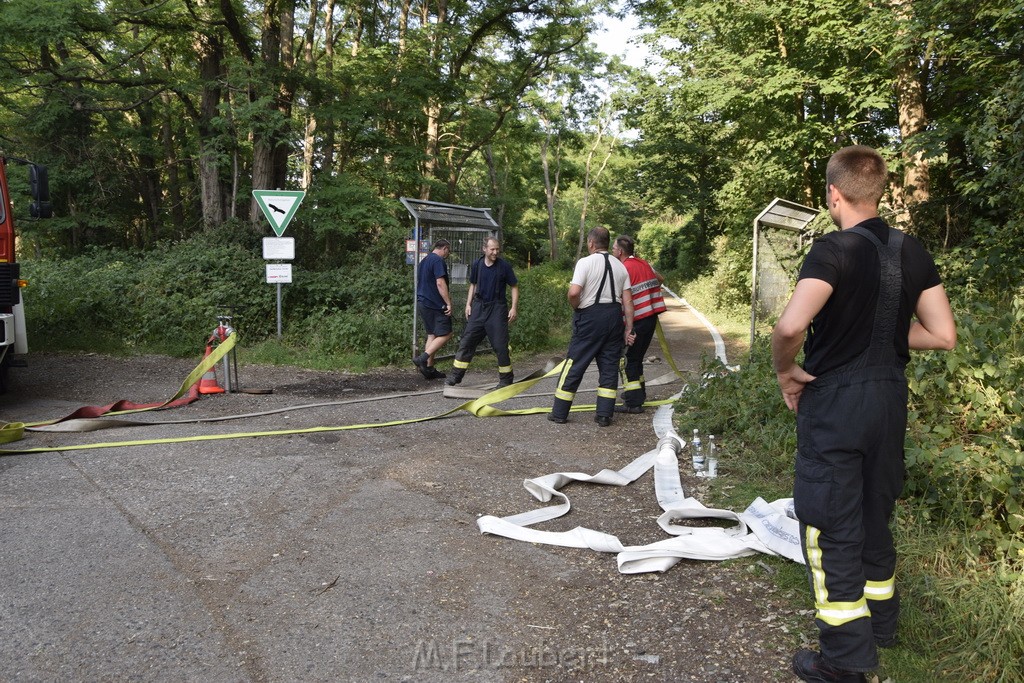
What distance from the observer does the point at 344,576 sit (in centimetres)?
420

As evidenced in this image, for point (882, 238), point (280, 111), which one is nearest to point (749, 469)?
point (882, 238)

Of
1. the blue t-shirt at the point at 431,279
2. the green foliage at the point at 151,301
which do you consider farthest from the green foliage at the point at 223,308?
the blue t-shirt at the point at 431,279

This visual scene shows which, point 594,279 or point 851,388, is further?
point 594,279

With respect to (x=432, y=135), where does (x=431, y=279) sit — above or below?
below

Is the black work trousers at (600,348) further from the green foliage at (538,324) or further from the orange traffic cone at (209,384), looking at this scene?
the green foliage at (538,324)

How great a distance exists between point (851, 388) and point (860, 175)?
862 millimetres

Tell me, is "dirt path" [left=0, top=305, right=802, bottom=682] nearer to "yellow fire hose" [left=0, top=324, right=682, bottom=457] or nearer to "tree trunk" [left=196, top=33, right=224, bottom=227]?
"yellow fire hose" [left=0, top=324, right=682, bottom=457]

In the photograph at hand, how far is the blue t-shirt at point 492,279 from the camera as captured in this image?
986 cm

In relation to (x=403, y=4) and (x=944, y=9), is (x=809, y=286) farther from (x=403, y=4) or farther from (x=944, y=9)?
(x=403, y=4)

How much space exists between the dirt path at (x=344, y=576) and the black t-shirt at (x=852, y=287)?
1.35 metres

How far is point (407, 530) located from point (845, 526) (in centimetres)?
271

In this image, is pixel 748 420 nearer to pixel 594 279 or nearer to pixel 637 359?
pixel 594 279

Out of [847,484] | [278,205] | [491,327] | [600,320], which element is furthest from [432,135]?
[847,484]

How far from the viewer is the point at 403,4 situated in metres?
21.5
